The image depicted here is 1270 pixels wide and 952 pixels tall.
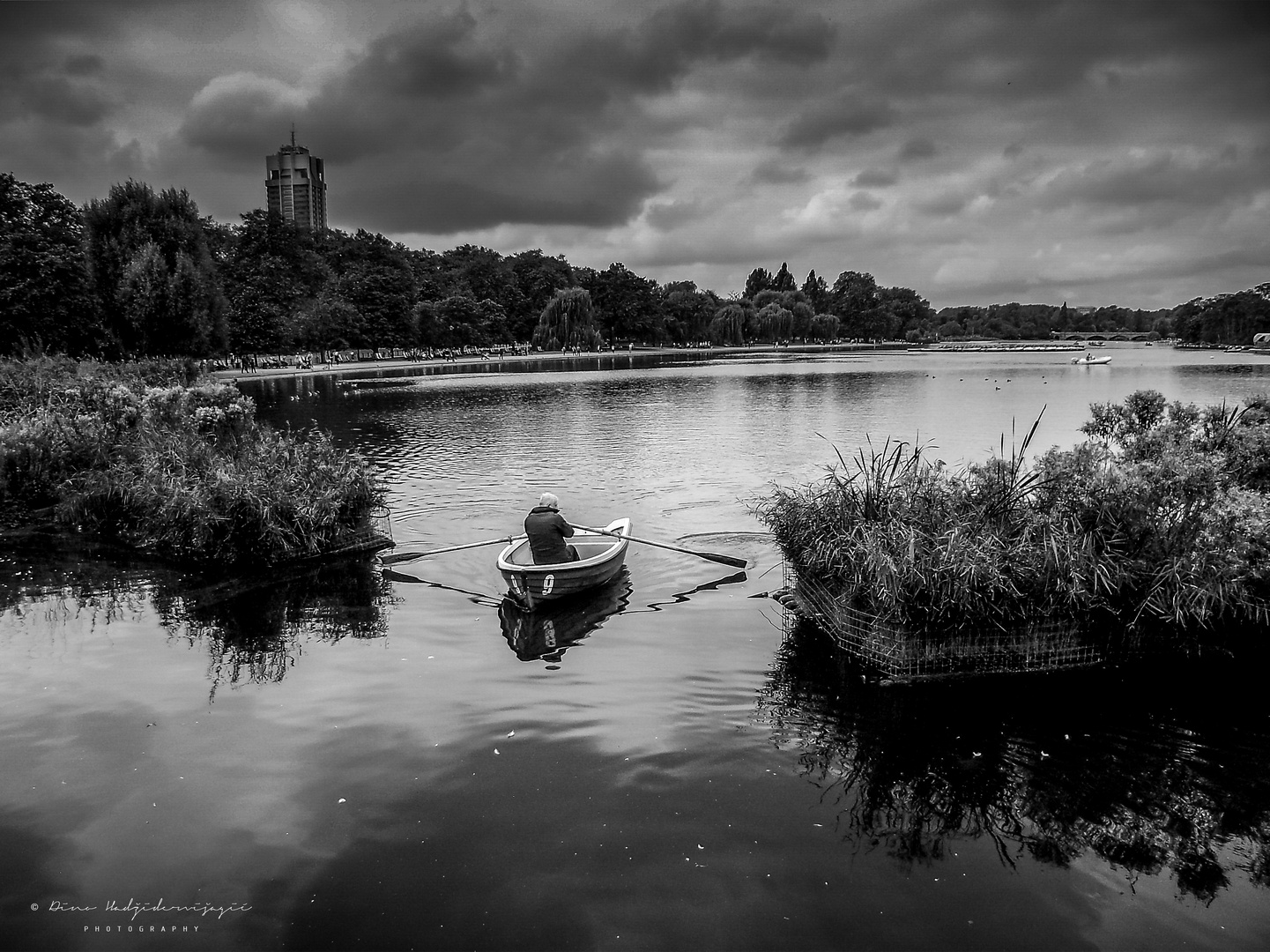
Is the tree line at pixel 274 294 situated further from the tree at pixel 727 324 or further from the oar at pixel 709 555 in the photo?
the oar at pixel 709 555

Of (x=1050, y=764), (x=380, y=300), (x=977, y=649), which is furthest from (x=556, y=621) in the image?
(x=380, y=300)

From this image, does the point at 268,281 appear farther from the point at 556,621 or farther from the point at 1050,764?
the point at 1050,764

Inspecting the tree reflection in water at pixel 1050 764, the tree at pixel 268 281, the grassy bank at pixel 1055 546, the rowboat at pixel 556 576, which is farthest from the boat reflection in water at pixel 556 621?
the tree at pixel 268 281

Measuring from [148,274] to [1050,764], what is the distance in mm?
66664

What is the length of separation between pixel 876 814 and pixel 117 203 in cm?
7323

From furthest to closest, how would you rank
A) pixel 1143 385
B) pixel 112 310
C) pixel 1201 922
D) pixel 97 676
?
pixel 1143 385 < pixel 112 310 < pixel 97 676 < pixel 1201 922

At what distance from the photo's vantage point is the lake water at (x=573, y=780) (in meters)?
7.17

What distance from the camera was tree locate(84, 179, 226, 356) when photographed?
5972cm

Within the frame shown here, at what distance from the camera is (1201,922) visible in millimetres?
7137

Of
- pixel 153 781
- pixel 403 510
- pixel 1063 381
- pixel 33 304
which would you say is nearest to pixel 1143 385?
pixel 1063 381

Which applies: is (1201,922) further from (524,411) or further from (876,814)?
(524,411)

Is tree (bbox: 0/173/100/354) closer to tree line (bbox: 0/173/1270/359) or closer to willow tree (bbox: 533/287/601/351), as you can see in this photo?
tree line (bbox: 0/173/1270/359)

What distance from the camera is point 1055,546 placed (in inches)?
448

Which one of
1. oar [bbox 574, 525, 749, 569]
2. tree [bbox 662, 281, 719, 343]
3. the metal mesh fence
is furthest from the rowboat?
tree [bbox 662, 281, 719, 343]
